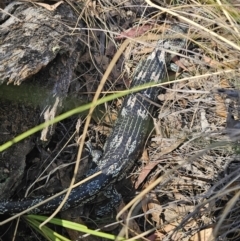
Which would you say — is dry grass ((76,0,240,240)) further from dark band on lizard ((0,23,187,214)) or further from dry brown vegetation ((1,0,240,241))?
dark band on lizard ((0,23,187,214))

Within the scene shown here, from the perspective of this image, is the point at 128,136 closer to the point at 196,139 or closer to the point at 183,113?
the point at 183,113

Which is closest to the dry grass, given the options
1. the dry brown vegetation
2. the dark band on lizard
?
the dry brown vegetation

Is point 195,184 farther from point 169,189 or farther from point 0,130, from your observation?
point 0,130

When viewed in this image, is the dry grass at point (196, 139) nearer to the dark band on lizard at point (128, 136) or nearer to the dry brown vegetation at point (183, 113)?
the dry brown vegetation at point (183, 113)

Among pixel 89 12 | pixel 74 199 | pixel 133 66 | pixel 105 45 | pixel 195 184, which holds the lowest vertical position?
pixel 195 184

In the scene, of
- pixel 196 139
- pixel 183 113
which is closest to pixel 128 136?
pixel 183 113

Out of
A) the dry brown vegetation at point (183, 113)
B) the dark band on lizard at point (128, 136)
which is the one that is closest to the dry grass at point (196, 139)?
the dry brown vegetation at point (183, 113)

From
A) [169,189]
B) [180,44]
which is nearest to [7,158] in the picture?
[169,189]

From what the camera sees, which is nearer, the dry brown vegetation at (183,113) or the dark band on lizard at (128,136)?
the dry brown vegetation at (183,113)
